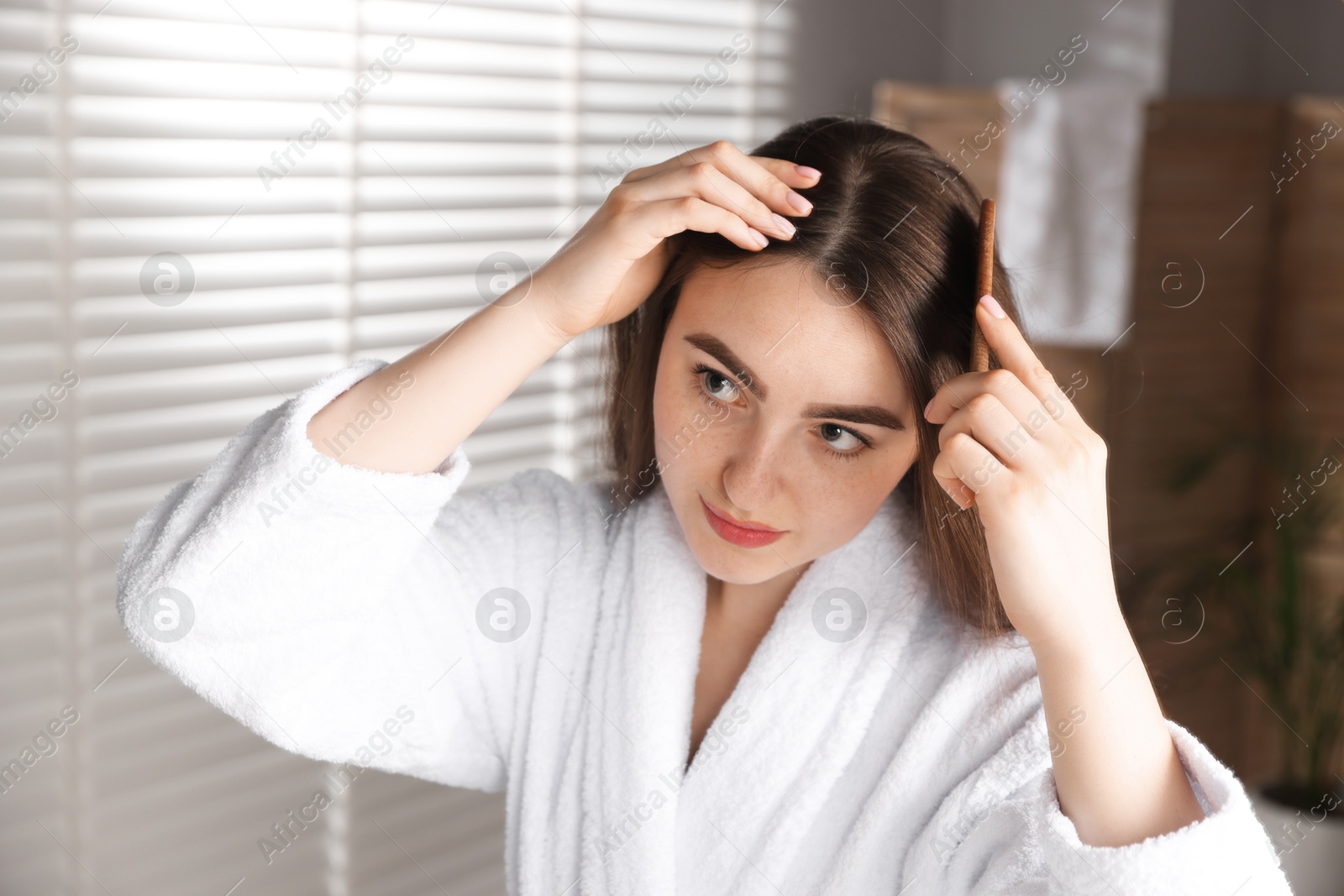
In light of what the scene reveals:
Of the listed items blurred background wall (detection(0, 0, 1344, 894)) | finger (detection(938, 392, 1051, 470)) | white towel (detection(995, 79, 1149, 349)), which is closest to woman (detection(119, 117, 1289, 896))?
finger (detection(938, 392, 1051, 470))

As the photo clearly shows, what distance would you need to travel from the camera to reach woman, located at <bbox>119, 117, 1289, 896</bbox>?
688mm

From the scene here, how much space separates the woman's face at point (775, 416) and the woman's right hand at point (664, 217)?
5 centimetres

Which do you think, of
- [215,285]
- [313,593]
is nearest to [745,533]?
[313,593]

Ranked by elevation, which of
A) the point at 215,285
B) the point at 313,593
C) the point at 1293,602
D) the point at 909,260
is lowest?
the point at 1293,602

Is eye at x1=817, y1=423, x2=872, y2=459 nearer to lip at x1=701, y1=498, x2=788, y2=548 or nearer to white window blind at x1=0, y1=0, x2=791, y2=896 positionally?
lip at x1=701, y1=498, x2=788, y2=548

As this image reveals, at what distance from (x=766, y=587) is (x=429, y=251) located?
762 millimetres

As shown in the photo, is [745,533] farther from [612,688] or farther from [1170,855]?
[1170,855]

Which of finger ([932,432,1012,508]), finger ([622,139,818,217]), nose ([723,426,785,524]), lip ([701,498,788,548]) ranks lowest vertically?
lip ([701,498,788,548])

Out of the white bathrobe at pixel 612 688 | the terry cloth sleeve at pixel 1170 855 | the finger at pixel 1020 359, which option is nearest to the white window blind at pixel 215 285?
the white bathrobe at pixel 612 688

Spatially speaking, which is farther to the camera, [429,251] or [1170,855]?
[429,251]

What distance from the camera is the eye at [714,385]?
821 mm

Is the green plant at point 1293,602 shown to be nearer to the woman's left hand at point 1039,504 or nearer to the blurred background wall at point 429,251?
the blurred background wall at point 429,251

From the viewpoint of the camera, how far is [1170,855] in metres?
0.65

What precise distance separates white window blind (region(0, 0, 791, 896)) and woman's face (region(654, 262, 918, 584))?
33 cm
